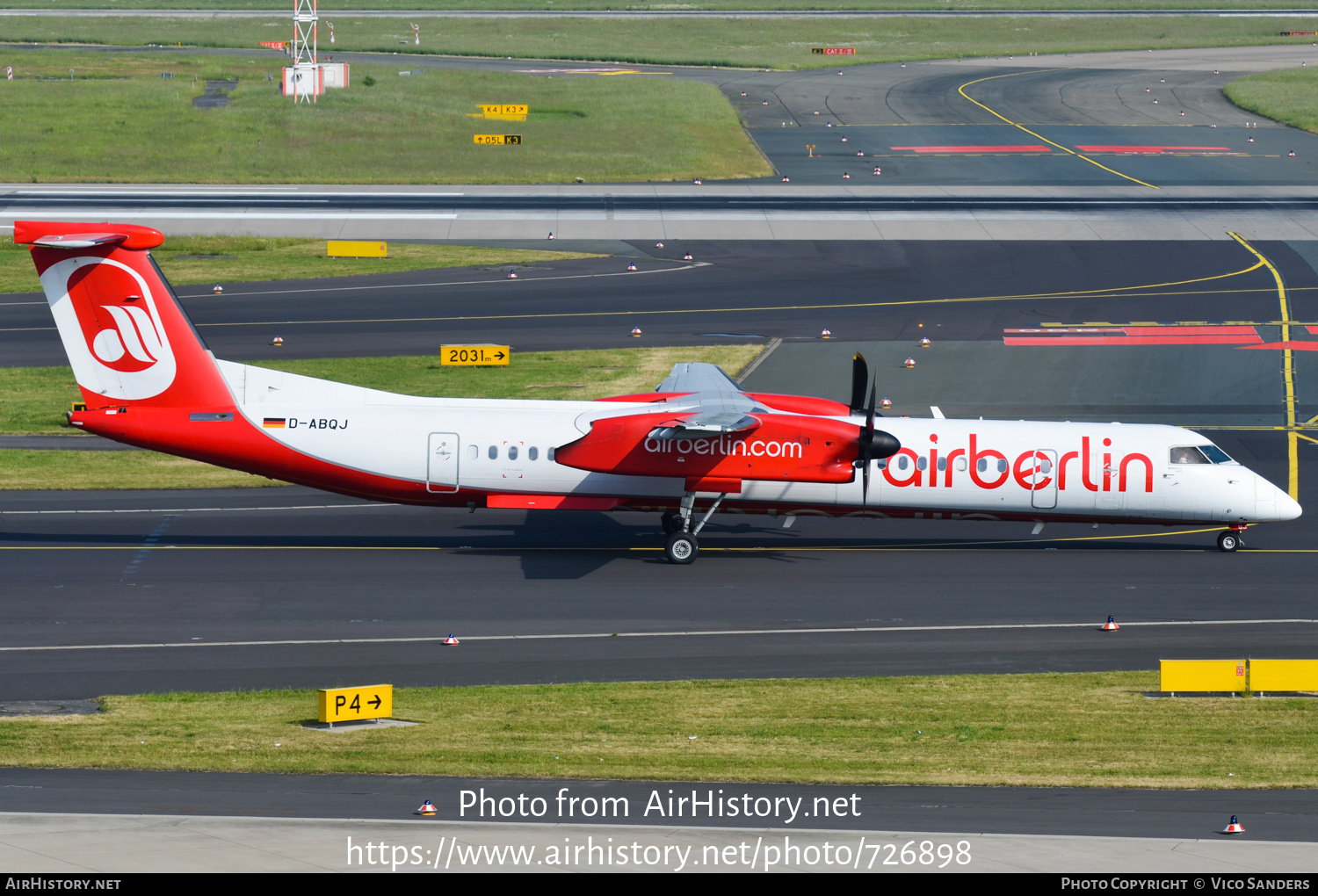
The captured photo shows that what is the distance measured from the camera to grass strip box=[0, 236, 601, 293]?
55.0 meters

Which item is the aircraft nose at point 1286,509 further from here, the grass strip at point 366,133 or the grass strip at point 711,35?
the grass strip at point 711,35

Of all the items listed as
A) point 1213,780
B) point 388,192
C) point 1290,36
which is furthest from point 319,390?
point 1290,36

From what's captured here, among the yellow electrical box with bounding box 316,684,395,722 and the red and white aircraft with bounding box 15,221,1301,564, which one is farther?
the red and white aircraft with bounding box 15,221,1301,564

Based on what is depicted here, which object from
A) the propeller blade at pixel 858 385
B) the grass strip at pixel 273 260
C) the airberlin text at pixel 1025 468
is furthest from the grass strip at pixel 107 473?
the grass strip at pixel 273 260

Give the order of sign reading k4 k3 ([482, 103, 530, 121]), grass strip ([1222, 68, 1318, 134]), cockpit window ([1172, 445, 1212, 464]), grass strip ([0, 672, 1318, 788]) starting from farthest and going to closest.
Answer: grass strip ([1222, 68, 1318, 134]) < sign reading k4 k3 ([482, 103, 530, 121]) < cockpit window ([1172, 445, 1212, 464]) < grass strip ([0, 672, 1318, 788])

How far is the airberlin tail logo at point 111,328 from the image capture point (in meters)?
28.2

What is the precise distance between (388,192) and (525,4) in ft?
324

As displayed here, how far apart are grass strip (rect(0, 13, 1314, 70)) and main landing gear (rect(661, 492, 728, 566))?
8806 cm

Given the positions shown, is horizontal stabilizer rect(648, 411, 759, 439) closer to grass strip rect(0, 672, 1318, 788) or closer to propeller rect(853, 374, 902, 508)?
propeller rect(853, 374, 902, 508)

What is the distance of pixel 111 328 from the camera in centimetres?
2853

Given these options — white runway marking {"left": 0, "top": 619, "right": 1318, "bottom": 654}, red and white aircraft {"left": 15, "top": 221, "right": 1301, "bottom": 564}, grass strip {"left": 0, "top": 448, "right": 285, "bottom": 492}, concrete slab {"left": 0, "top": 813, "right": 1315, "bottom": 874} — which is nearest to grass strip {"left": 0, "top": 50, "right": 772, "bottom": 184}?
grass strip {"left": 0, "top": 448, "right": 285, "bottom": 492}

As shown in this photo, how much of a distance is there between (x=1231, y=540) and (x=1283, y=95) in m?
78.4

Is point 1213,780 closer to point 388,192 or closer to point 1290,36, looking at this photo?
point 388,192

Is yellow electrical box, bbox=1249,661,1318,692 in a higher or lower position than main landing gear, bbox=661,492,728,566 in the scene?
lower
